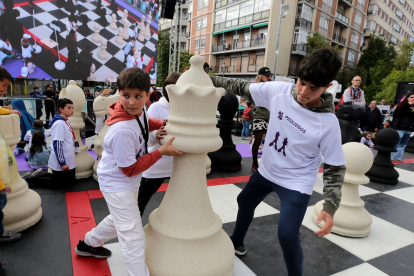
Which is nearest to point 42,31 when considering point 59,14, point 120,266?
point 59,14

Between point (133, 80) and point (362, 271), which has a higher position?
point (133, 80)

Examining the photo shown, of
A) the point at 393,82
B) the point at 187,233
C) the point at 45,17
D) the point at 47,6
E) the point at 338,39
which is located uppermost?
the point at 338,39

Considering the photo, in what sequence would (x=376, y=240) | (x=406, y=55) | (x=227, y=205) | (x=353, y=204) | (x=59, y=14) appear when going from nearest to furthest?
(x=376, y=240), (x=353, y=204), (x=227, y=205), (x=59, y=14), (x=406, y=55)

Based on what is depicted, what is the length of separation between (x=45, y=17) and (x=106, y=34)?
2.03 metres

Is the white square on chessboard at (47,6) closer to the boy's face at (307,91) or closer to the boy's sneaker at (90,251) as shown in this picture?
the boy's sneaker at (90,251)

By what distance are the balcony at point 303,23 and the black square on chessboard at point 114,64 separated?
1866 centimetres

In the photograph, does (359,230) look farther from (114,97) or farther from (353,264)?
(114,97)

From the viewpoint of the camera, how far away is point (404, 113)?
5070 mm

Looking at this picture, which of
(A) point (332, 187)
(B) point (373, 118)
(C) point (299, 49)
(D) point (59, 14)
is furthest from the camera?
(C) point (299, 49)

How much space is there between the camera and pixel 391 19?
Result: 32812mm

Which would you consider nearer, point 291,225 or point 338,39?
point 291,225

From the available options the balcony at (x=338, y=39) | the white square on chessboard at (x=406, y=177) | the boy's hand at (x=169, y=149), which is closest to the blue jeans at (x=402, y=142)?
the white square on chessboard at (x=406, y=177)

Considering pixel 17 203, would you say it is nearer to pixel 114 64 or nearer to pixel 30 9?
pixel 30 9

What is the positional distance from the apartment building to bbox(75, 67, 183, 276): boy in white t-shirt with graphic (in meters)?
33.9
